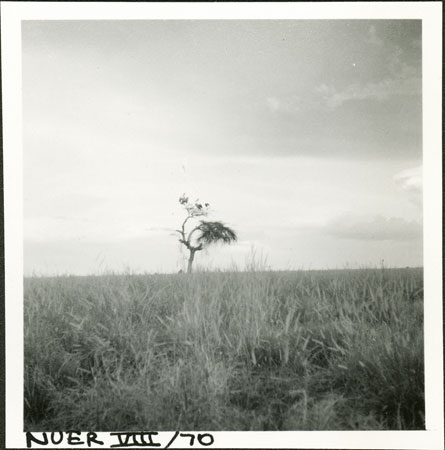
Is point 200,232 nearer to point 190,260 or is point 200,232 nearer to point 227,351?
point 190,260

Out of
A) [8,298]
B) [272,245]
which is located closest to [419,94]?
[272,245]

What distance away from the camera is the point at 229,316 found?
2.12 metres

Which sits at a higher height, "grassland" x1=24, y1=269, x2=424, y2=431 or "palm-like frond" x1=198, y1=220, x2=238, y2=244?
"palm-like frond" x1=198, y1=220, x2=238, y2=244

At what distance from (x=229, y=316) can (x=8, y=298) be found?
110cm

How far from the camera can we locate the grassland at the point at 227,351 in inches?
77.1

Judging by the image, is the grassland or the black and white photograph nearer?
the grassland
